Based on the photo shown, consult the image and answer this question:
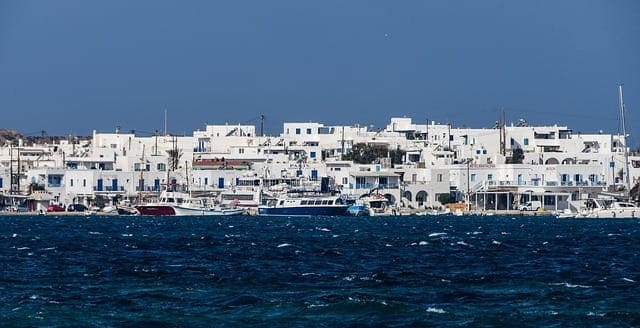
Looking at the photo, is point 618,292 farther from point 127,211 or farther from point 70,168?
point 70,168

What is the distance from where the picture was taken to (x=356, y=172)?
5492 inches

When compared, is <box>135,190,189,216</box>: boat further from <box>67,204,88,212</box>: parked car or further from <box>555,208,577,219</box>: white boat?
<box>555,208,577,219</box>: white boat

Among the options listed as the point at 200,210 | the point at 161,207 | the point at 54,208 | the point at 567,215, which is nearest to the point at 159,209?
the point at 161,207

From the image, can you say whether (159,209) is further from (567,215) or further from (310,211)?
(567,215)

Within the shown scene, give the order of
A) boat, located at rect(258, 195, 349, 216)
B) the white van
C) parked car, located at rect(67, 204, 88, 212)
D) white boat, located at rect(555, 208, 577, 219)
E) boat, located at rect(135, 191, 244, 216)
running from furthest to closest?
parked car, located at rect(67, 204, 88, 212), the white van, boat, located at rect(135, 191, 244, 216), boat, located at rect(258, 195, 349, 216), white boat, located at rect(555, 208, 577, 219)

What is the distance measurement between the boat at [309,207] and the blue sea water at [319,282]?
55.0 meters

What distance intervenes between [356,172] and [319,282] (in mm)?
97649

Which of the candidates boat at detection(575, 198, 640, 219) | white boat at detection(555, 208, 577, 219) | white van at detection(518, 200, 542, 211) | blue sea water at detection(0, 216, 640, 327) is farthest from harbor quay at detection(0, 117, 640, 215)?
blue sea water at detection(0, 216, 640, 327)

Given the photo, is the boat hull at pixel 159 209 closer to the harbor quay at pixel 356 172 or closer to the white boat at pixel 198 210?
the white boat at pixel 198 210

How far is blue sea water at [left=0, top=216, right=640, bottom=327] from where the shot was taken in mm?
33594

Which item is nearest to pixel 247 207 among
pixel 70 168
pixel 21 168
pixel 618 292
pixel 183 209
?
pixel 183 209

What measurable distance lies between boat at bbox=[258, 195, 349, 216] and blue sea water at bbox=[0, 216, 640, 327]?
55.0m

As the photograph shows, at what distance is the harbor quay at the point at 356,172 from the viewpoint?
134 metres

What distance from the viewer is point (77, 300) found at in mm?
36562
